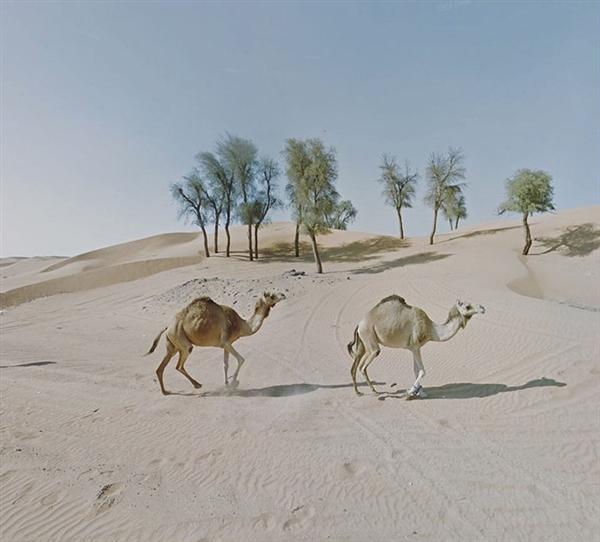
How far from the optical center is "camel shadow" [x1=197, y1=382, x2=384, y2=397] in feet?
23.8

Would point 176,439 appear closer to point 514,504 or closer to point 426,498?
point 426,498

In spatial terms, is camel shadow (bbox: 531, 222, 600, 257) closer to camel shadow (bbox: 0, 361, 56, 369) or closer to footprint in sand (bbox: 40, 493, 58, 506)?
camel shadow (bbox: 0, 361, 56, 369)

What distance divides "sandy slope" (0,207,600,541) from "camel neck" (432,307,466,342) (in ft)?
4.13

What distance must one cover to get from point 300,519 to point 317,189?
2451 centimetres

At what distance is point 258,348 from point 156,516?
7384 millimetres

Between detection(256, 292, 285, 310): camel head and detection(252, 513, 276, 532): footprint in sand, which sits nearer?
detection(252, 513, 276, 532): footprint in sand

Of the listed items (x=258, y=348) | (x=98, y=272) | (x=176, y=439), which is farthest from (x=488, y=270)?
(x=98, y=272)

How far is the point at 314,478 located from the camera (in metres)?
4.35

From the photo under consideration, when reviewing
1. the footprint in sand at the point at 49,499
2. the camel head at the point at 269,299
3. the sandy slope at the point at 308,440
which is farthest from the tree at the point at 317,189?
the footprint in sand at the point at 49,499

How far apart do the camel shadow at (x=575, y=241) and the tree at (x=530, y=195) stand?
8.21 ft

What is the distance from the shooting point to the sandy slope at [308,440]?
3686mm

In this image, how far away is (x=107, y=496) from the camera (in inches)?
160

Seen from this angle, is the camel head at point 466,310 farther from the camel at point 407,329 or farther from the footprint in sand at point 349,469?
the footprint in sand at point 349,469

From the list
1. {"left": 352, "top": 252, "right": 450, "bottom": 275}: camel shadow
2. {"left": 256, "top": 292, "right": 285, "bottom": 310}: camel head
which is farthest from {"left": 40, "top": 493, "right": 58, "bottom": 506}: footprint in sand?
{"left": 352, "top": 252, "right": 450, "bottom": 275}: camel shadow
